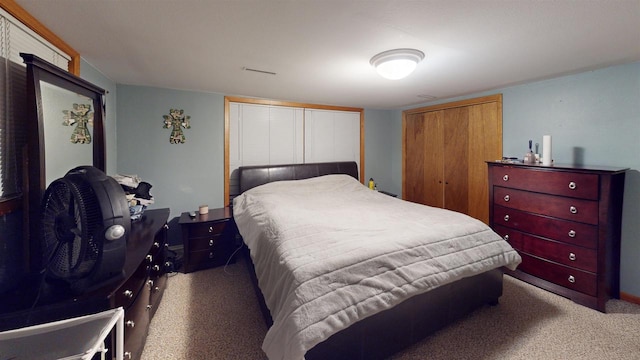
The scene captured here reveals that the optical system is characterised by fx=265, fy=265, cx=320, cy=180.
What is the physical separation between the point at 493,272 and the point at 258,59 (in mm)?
2714

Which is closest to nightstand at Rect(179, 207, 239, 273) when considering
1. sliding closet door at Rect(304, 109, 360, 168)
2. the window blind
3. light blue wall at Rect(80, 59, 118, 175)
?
light blue wall at Rect(80, 59, 118, 175)

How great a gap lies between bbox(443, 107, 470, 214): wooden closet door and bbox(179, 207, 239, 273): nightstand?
3179 millimetres

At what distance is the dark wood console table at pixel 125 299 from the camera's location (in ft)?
3.81

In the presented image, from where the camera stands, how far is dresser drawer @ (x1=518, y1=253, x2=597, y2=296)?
231 centimetres

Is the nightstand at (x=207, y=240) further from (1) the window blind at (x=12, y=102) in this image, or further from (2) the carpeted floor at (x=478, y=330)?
(1) the window blind at (x=12, y=102)

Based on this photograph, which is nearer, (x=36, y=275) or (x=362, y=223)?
(x=36, y=275)

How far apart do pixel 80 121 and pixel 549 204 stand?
406 cm

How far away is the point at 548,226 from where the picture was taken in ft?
8.46

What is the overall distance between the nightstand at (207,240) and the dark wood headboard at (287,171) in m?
0.65

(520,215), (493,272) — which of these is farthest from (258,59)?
(520,215)

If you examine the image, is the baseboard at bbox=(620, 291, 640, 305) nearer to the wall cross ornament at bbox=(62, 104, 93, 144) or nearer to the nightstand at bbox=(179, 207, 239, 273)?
the nightstand at bbox=(179, 207, 239, 273)

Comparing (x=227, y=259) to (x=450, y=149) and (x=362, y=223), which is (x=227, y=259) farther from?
(x=450, y=149)

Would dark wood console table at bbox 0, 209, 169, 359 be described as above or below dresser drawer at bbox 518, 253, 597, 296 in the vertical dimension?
above

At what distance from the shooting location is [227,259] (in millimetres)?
3199
